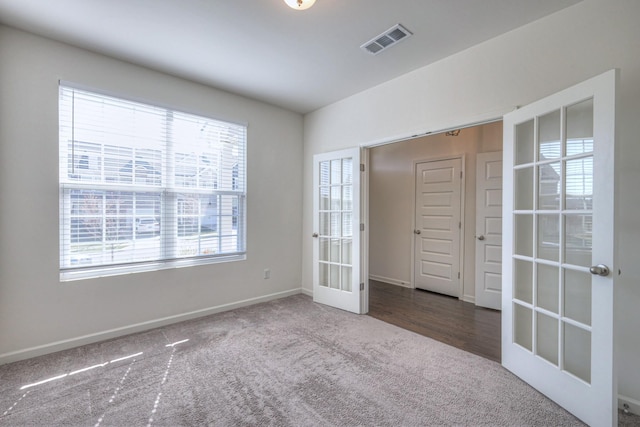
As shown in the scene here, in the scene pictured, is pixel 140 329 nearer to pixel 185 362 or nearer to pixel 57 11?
pixel 185 362

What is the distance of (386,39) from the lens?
8.02 ft

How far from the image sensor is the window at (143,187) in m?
2.63

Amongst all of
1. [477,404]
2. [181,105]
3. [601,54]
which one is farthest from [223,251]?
[601,54]

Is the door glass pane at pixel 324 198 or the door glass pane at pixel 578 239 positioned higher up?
the door glass pane at pixel 324 198

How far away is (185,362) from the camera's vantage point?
2.37m

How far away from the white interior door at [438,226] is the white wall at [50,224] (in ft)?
10.4

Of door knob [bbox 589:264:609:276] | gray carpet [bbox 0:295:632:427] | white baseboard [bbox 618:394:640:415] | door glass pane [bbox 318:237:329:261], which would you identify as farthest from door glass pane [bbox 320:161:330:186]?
white baseboard [bbox 618:394:640:415]

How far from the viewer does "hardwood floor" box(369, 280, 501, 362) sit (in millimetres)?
2793

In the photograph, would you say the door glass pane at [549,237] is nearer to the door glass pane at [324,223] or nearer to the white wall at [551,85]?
the white wall at [551,85]

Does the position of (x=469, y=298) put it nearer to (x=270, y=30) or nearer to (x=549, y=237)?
(x=549, y=237)

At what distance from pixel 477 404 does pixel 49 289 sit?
3.61 m

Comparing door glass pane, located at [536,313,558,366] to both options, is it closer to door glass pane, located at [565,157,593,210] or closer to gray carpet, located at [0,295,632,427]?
gray carpet, located at [0,295,632,427]

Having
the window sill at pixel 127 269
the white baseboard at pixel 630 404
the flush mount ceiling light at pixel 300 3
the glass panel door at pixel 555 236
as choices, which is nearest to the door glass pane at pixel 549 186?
the glass panel door at pixel 555 236

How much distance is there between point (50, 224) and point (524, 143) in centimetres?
409
